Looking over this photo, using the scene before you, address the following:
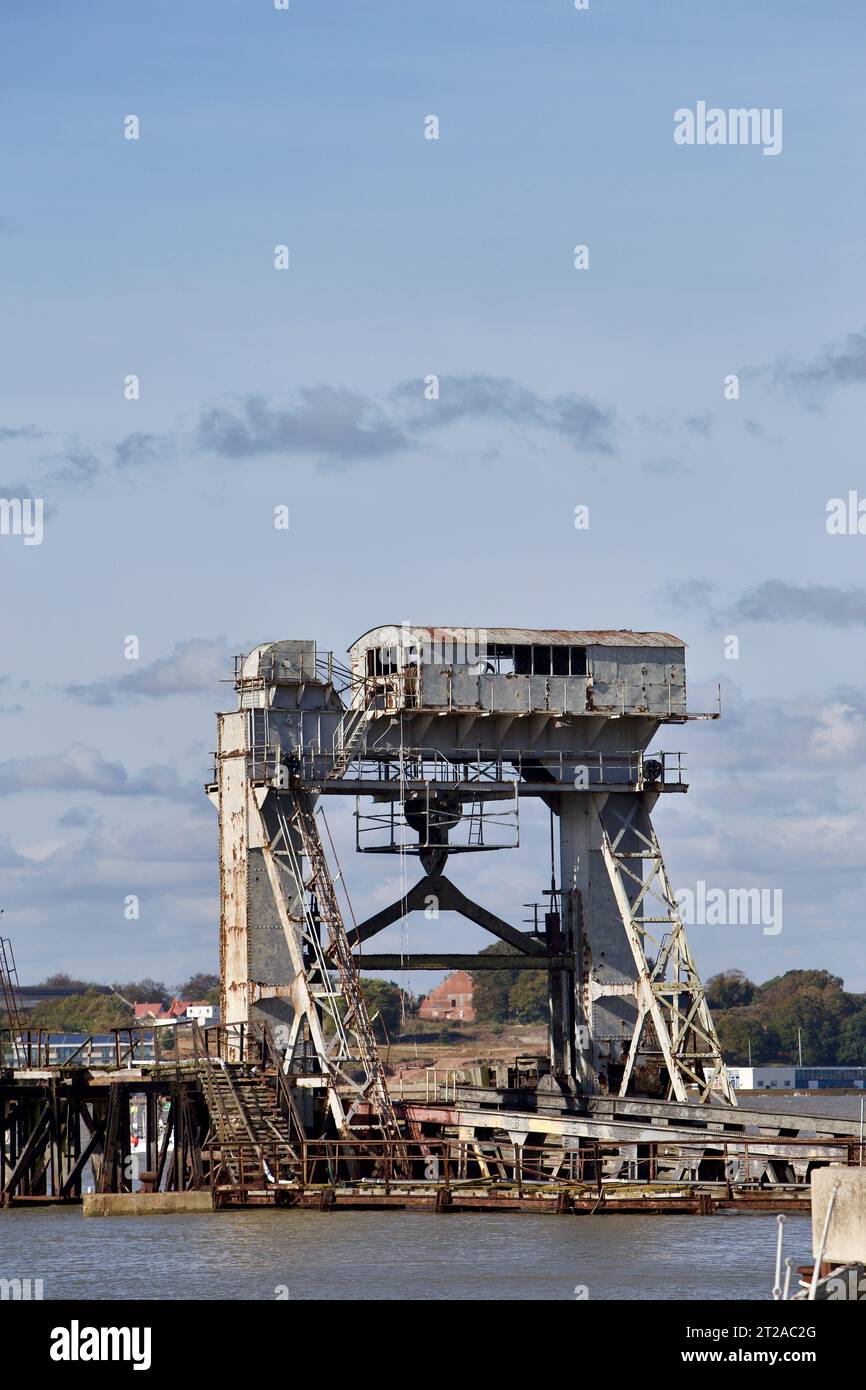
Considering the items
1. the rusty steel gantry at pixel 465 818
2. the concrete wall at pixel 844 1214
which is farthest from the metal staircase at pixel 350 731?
the concrete wall at pixel 844 1214

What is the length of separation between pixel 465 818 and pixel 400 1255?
62.4 feet

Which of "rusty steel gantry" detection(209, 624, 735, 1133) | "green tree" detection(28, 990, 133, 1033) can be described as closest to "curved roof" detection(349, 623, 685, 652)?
"rusty steel gantry" detection(209, 624, 735, 1133)

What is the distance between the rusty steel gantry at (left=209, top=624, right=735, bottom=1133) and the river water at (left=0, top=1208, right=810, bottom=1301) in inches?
323

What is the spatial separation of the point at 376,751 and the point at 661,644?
8437 millimetres

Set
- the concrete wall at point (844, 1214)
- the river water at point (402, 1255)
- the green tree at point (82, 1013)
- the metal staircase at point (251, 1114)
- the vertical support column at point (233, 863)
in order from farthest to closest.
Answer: the green tree at point (82, 1013) < the vertical support column at point (233, 863) < the metal staircase at point (251, 1114) < the river water at point (402, 1255) < the concrete wall at point (844, 1214)

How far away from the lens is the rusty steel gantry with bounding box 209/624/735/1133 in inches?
2511

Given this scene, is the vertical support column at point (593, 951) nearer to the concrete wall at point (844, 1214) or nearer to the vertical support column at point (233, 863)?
the vertical support column at point (233, 863)

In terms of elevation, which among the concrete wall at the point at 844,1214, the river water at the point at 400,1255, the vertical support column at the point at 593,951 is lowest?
the river water at the point at 400,1255

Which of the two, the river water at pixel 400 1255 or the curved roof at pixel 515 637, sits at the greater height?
the curved roof at pixel 515 637

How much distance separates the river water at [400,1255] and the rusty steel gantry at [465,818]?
8196mm

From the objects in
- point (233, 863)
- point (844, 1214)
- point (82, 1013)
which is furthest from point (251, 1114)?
point (82, 1013)

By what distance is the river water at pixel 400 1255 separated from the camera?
42.8 meters

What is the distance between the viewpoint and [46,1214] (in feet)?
206
